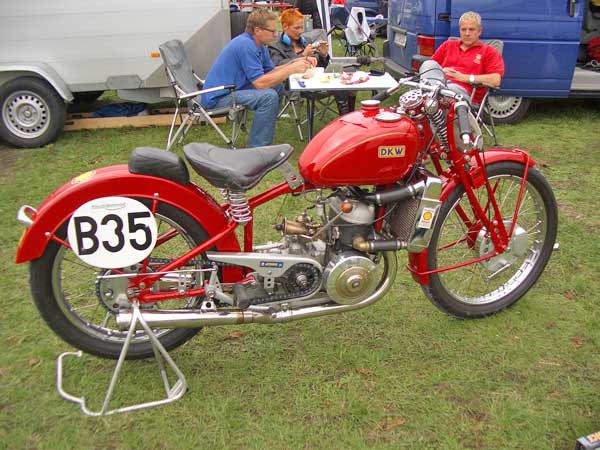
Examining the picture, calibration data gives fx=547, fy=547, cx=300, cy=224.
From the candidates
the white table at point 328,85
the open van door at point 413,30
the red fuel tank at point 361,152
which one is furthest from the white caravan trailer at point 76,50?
the red fuel tank at point 361,152

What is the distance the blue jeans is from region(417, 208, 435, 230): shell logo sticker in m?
3.11

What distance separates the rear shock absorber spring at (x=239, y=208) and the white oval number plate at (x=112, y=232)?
34 cm

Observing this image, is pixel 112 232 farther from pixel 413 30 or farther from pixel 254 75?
pixel 413 30

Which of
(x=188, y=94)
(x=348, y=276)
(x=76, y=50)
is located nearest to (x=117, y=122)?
(x=76, y=50)

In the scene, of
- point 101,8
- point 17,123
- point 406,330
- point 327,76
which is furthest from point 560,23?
point 17,123

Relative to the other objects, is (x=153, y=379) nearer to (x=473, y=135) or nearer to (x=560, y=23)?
(x=473, y=135)

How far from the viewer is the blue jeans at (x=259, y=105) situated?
17.2ft

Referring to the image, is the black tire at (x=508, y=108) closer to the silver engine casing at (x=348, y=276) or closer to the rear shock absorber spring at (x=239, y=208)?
the silver engine casing at (x=348, y=276)

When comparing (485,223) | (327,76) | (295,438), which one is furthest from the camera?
(327,76)

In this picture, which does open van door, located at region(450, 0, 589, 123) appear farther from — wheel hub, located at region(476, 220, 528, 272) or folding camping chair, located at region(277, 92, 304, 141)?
wheel hub, located at region(476, 220, 528, 272)

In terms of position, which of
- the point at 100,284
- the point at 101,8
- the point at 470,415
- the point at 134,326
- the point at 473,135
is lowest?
the point at 470,415

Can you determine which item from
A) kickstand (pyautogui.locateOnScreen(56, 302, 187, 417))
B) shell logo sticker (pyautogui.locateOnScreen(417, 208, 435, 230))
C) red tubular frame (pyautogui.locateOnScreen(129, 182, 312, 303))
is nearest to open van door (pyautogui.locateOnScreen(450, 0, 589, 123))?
shell logo sticker (pyautogui.locateOnScreen(417, 208, 435, 230))

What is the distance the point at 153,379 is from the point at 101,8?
478 centimetres

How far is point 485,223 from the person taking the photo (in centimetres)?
281
